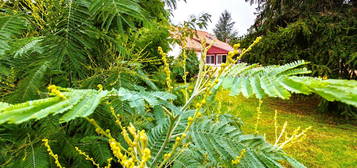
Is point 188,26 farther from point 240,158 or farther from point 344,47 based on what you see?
point 344,47

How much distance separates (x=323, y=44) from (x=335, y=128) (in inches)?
114

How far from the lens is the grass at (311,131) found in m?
5.10

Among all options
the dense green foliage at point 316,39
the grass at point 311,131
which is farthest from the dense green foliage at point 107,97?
the dense green foliage at point 316,39

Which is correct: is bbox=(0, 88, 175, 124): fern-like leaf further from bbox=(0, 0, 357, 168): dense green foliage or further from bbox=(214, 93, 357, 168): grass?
bbox=(214, 93, 357, 168): grass

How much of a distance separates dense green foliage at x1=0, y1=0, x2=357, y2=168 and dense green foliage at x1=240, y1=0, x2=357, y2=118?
7299 mm

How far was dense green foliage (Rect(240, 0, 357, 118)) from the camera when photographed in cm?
780

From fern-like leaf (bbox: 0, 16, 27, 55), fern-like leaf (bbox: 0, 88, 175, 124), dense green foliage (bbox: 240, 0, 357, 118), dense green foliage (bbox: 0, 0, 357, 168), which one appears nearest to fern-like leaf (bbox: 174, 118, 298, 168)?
dense green foliage (bbox: 0, 0, 357, 168)

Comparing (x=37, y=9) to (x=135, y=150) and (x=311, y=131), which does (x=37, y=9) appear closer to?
(x=135, y=150)

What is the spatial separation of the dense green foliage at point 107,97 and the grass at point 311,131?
168 centimetres

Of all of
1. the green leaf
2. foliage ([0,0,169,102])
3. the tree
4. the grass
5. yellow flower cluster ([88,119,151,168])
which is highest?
the tree

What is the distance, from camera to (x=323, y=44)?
27.6ft

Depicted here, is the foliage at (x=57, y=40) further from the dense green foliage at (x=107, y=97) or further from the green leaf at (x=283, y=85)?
the green leaf at (x=283, y=85)

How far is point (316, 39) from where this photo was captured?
876 centimetres

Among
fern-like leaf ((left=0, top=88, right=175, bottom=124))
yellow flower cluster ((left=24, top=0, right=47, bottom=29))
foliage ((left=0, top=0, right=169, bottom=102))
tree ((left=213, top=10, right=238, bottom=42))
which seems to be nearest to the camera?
fern-like leaf ((left=0, top=88, right=175, bottom=124))
